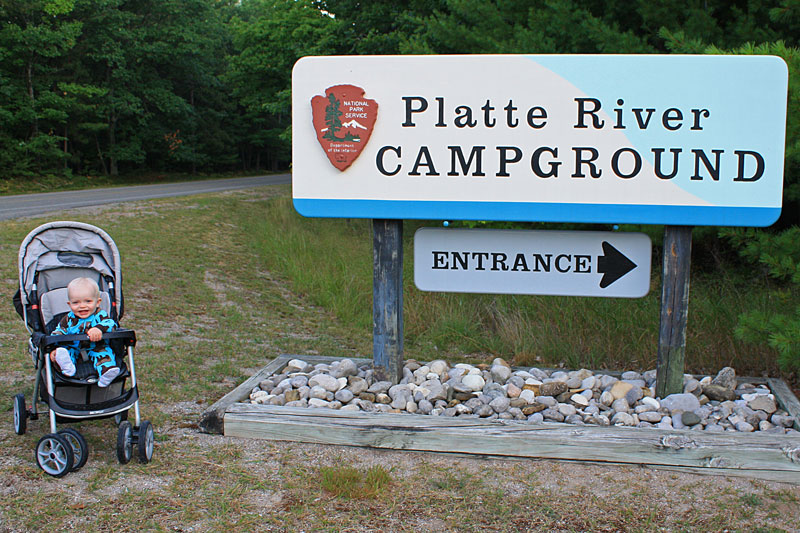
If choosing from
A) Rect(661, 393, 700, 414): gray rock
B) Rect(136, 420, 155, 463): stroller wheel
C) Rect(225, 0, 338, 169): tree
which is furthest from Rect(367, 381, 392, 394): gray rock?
Rect(225, 0, 338, 169): tree

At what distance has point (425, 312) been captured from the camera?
25.5 ft

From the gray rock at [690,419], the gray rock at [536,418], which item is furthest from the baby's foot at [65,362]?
the gray rock at [690,419]

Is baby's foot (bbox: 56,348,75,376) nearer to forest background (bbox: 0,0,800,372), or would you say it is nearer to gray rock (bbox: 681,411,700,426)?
gray rock (bbox: 681,411,700,426)

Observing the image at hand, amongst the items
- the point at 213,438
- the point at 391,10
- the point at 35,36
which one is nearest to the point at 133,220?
the point at 391,10

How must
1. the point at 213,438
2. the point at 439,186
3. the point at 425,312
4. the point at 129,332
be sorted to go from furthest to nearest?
the point at 425,312, the point at 439,186, the point at 213,438, the point at 129,332

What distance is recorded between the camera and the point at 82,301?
12.9 feet

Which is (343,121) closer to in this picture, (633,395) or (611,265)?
(611,265)

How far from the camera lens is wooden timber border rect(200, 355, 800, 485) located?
12.5 ft

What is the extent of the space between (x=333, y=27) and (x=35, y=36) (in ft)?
52.7

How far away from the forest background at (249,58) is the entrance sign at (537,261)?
2.82 ft

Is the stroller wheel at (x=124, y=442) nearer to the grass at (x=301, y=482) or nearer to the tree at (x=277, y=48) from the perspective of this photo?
the grass at (x=301, y=482)

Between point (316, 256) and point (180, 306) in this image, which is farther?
point (316, 256)

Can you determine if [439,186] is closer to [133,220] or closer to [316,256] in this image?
[316,256]

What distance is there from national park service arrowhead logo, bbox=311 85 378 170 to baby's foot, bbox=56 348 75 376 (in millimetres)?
2070
